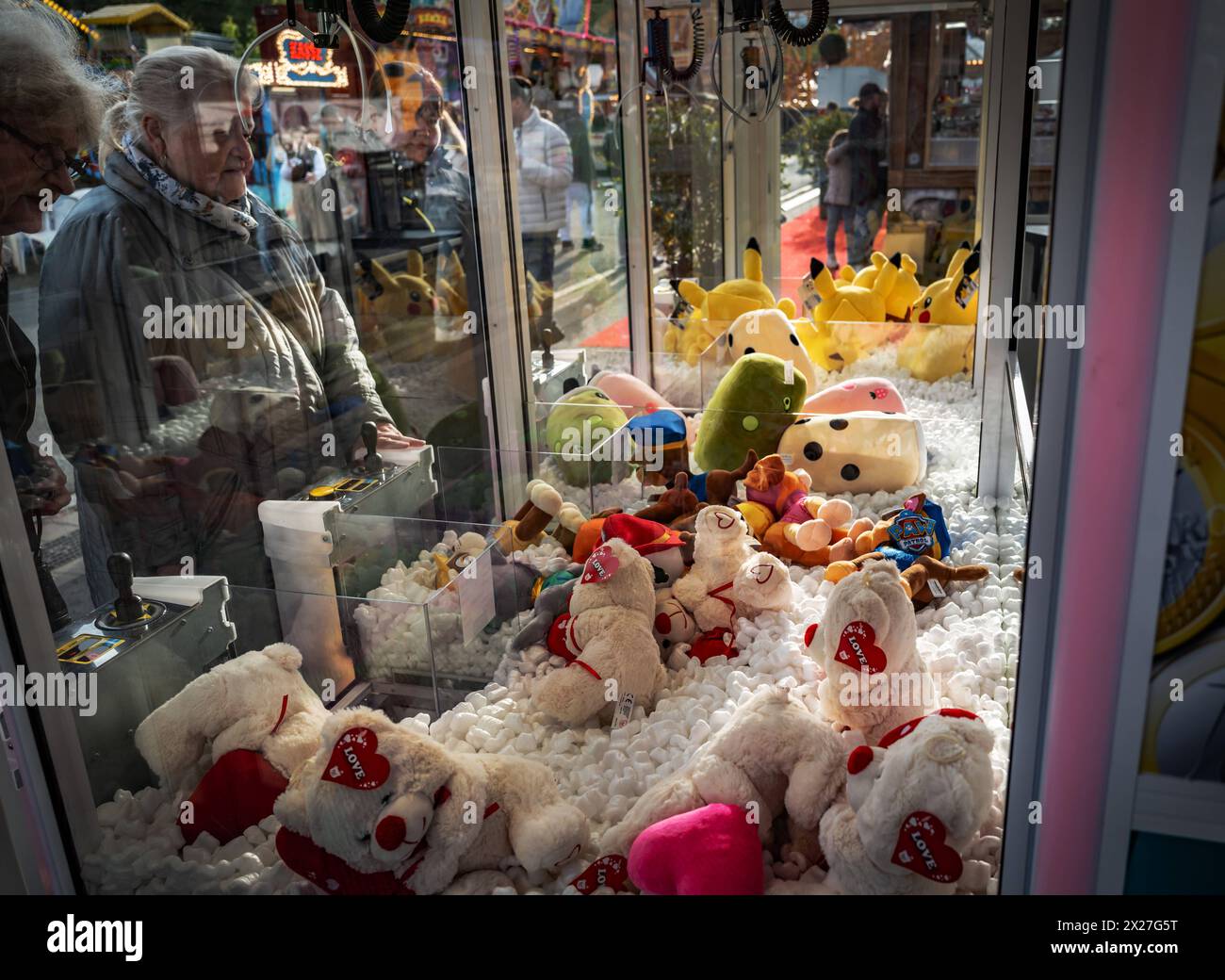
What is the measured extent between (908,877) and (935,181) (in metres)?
2.87

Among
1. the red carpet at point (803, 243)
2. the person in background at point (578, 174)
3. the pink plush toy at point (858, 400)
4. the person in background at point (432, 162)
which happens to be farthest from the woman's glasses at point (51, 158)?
the red carpet at point (803, 243)

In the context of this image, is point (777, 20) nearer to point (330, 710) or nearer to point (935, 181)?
point (935, 181)

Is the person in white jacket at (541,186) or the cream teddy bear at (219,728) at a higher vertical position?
the person in white jacket at (541,186)

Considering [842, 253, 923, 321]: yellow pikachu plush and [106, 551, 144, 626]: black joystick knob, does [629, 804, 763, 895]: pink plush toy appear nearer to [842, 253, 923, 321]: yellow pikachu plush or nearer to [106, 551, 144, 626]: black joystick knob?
[106, 551, 144, 626]: black joystick knob

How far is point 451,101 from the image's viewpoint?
7.29 ft

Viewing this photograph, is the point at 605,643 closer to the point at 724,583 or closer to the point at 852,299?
the point at 724,583

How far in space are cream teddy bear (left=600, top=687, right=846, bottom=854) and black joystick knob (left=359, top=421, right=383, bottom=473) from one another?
96cm

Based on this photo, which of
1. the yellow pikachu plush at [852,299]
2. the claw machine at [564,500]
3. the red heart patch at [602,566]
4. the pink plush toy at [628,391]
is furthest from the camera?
the yellow pikachu plush at [852,299]

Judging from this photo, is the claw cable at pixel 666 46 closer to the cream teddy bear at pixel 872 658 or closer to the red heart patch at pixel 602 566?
the red heart patch at pixel 602 566

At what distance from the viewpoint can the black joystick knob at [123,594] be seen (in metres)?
1.45

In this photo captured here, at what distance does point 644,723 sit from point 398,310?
1166 millimetres

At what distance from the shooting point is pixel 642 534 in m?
1.85

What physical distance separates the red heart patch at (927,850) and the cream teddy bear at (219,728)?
31.0 inches
